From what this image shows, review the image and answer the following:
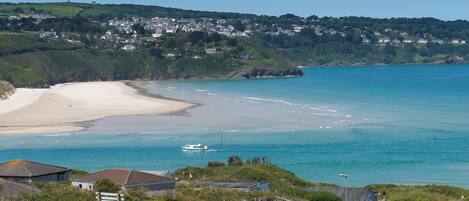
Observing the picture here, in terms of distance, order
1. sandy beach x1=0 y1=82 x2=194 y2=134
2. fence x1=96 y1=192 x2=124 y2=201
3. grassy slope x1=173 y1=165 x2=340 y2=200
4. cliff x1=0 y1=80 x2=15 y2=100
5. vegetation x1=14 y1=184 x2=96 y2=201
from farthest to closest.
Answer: cliff x1=0 y1=80 x2=15 y2=100
sandy beach x1=0 y1=82 x2=194 y2=134
grassy slope x1=173 y1=165 x2=340 y2=200
vegetation x1=14 y1=184 x2=96 y2=201
fence x1=96 y1=192 x2=124 y2=201

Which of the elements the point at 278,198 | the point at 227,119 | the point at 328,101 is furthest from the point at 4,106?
the point at 278,198

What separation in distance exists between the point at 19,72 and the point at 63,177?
274 feet

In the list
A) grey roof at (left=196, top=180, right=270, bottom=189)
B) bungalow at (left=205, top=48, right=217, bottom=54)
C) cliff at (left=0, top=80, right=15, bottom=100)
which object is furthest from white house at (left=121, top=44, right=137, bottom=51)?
grey roof at (left=196, top=180, right=270, bottom=189)

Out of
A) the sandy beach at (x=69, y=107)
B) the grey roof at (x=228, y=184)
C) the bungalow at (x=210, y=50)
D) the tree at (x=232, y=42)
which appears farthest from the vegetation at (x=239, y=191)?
the tree at (x=232, y=42)

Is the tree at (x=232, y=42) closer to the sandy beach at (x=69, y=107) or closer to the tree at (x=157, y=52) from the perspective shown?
the tree at (x=157, y=52)

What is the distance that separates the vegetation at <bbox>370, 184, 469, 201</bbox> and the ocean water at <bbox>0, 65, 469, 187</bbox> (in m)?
5.11

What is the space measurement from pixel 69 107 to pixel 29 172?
1974 inches

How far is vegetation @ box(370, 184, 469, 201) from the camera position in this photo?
27.6m

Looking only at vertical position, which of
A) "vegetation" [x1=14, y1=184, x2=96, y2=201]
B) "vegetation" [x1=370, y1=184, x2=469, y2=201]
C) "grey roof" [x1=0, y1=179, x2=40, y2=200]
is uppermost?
"vegetation" [x1=14, y1=184, x2=96, y2=201]

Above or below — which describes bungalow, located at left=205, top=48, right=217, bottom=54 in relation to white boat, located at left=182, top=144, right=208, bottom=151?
below

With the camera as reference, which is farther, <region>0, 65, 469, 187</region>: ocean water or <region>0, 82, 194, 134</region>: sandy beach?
<region>0, 82, 194, 134</region>: sandy beach

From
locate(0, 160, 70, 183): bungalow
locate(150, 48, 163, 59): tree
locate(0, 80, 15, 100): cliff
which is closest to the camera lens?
locate(0, 160, 70, 183): bungalow

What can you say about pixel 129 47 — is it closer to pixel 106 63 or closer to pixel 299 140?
pixel 106 63

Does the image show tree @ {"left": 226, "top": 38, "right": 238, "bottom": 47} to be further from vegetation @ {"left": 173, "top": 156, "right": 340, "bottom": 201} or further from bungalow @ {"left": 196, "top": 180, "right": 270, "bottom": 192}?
bungalow @ {"left": 196, "top": 180, "right": 270, "bottom": 192}
